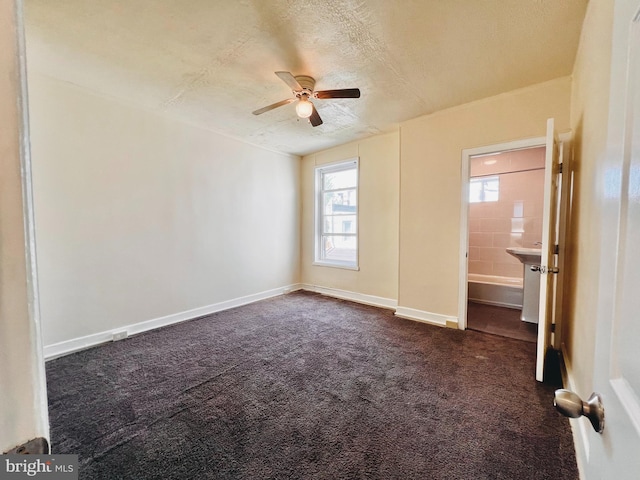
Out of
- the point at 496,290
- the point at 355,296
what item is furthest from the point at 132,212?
the point at 496,290

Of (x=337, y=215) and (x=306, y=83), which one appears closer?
(x=306, y=83)

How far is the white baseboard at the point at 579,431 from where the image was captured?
4.01 feet

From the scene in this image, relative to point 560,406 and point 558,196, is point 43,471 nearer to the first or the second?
point 560,406

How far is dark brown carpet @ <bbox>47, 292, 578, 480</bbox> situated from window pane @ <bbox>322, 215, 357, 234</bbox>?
2161mm

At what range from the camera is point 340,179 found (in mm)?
4832

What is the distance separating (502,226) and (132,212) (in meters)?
5.54

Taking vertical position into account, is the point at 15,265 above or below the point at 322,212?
below

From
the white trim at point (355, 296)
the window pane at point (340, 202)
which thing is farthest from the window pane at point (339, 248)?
the white trim at point (355, 296)

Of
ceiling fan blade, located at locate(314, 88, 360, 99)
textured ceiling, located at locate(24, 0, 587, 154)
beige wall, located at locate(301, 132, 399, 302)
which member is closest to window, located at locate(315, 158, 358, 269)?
beige wall, located at locate(301, 132, 399, 302)

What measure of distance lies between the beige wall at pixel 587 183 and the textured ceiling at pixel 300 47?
1.13 ft

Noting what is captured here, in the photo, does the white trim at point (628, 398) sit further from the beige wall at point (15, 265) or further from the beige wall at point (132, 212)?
the beige wall at point (132, 212)

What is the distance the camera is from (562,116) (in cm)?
251

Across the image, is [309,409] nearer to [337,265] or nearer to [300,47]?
[300,47]

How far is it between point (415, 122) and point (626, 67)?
3.24 m
